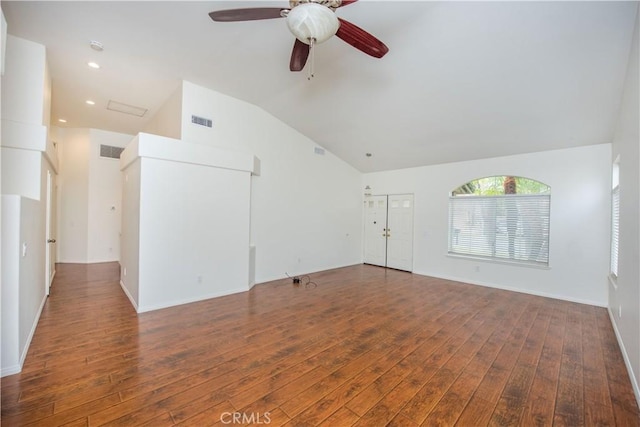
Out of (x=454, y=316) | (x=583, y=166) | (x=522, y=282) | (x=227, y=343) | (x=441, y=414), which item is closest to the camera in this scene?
(x=441, y=414)

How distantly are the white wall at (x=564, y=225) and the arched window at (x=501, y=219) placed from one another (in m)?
0.17

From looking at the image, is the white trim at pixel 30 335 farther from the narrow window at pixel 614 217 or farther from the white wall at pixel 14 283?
the narrow window at pixel 614 217

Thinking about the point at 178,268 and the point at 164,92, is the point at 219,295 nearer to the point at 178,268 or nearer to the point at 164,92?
the point at 178,268

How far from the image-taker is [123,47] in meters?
3.62

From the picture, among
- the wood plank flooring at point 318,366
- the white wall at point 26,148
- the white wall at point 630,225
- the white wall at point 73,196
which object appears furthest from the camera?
the white wall at point 73,196

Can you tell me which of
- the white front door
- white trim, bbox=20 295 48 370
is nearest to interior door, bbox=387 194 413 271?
the white front door

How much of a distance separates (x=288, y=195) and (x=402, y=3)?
13.8 feet

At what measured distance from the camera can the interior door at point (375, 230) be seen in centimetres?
782

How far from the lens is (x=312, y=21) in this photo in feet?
6.29

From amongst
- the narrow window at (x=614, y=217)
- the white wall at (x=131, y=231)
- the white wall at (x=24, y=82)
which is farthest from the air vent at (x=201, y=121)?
the narrow window at (x=614, y=217)

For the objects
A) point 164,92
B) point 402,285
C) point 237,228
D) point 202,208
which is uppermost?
point 164,92

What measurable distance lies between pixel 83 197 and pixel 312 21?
827 centimetres

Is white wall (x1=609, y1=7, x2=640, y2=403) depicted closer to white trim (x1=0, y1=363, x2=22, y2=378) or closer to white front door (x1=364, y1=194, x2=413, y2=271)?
white front door (x1=364, y1=194, x2=413, y2=271)

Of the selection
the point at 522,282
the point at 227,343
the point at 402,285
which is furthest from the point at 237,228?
the point at 522,282
